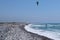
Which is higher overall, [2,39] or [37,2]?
[37,2]

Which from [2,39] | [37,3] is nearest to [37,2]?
[37,3]

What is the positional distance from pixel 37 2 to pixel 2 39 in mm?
5816

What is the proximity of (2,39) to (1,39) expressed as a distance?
0.13 m

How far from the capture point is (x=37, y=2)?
33.9 feet

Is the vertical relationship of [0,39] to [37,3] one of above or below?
below

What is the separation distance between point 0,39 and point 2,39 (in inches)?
6.9

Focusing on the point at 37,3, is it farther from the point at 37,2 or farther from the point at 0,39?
the point at 0,39

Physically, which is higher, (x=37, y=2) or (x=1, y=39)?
(x=37, y=2)

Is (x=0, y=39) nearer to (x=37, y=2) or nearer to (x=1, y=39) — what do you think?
(x=1, y=39)

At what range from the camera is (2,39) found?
47.8 feet

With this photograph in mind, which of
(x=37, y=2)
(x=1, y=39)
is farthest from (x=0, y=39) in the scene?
(x=37, y=2)

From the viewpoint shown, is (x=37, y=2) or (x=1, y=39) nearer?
(x=37, y=2)

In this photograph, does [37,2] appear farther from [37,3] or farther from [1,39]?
[1,39]

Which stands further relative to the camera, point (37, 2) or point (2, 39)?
point (2, 39)
